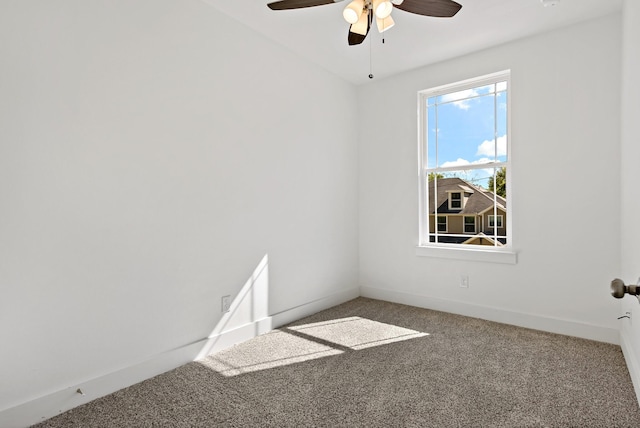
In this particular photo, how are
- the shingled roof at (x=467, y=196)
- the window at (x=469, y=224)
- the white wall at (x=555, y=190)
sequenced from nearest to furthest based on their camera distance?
1. the white wall at (x=555, y=190)
2. the shingled roof at (x=467, y=196)
3. the window at (x=469, y=224)

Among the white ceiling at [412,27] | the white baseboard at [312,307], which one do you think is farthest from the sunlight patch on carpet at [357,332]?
the white ceiling at [412,27]

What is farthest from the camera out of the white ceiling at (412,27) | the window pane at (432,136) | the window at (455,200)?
the window pane at (432,136)

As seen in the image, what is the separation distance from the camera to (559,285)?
2.85 m

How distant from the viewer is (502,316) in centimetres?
312

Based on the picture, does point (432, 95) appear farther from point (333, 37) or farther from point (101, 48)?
Result: point (101, 48)

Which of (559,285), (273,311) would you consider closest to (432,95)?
(559,285)

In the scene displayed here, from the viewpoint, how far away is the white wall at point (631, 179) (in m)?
1.88

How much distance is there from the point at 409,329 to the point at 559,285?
1.27 metres

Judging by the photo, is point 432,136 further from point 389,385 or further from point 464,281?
point 389,385

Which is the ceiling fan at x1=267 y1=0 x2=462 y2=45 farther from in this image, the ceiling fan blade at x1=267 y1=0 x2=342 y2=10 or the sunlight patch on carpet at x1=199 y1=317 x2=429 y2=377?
the sunlight patch on carpet at x1=199 y1=317 x2=429 y2=377

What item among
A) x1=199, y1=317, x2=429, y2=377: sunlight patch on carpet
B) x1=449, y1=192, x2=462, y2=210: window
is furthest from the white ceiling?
x1=199, y1=317, x2=429, y2=377: sunlight patch on carpet

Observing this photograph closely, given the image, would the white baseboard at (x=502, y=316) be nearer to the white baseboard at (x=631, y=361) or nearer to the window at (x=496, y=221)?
the white baseboard at (x=631, y=361)

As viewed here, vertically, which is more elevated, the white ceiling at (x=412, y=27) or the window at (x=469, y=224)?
the white ceiling at (x=412, y=27)

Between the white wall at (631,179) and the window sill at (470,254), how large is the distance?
77 cm
